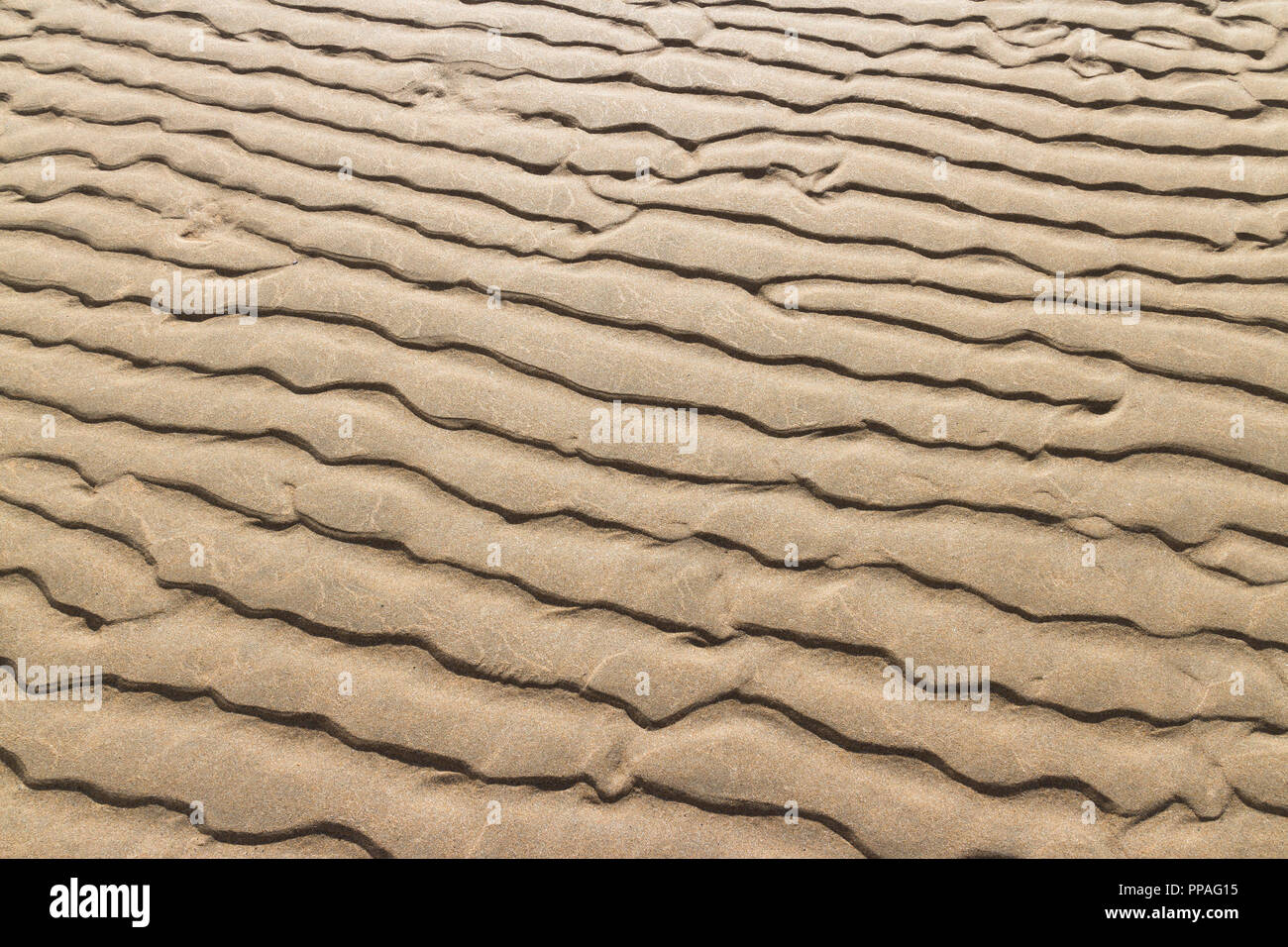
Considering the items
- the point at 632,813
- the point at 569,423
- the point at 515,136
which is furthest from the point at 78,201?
the point at 632,813

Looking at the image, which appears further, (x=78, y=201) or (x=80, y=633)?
(x=78, y=201)

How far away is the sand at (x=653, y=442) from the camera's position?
1986 mm

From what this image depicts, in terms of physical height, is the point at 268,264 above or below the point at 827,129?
below

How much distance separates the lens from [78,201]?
334 centimetres

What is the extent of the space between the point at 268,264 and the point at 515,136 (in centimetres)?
104

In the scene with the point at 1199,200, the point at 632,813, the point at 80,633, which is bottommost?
the point at 632,813

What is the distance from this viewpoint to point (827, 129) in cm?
347

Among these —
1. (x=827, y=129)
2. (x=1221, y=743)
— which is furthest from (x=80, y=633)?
(x=827, y=129)

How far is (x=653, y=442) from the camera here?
2.56m

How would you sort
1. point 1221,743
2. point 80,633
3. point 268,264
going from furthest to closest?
point 268,264
point 80,633
point 1221,743

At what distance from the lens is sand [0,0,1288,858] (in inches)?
78.2
